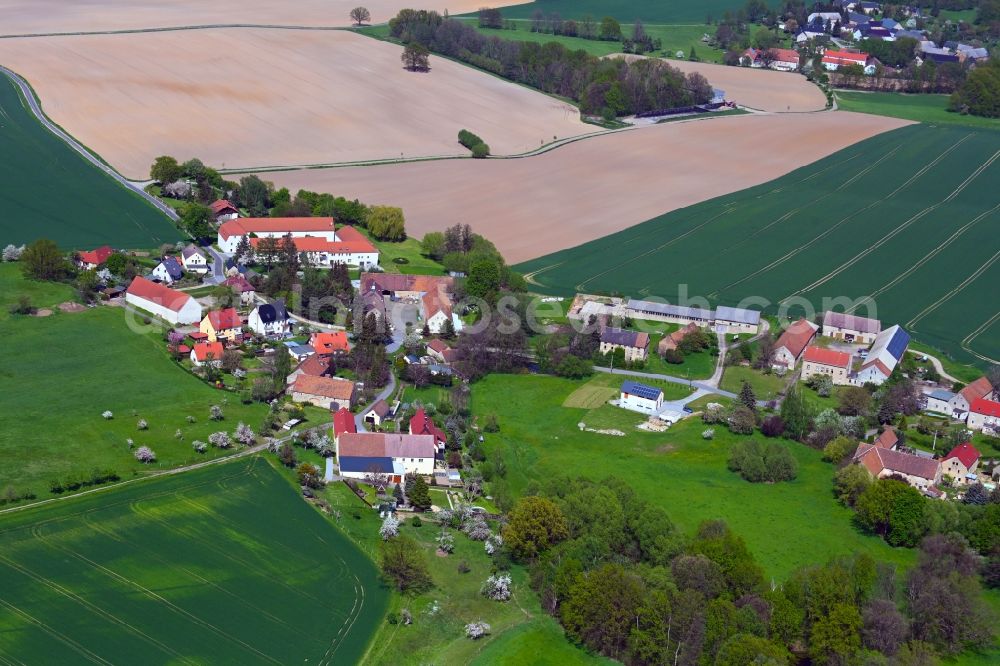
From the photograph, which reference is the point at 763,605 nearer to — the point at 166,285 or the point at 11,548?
the point at 11,548

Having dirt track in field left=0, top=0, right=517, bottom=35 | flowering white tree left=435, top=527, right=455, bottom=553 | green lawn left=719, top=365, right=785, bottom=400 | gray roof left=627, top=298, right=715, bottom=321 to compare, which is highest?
dirt track in field left=0, top=0, right=517, bottom=35

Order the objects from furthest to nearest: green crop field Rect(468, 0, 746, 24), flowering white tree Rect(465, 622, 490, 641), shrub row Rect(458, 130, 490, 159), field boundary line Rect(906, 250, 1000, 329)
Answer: green crop field Rect(468, 0, 746, 24)
shrub row Rect(458, 130, 490, 159)
field boundary line Rect(906, 250, 1000, 329)
flowering white tree Rect(465, 622, 490, 641)

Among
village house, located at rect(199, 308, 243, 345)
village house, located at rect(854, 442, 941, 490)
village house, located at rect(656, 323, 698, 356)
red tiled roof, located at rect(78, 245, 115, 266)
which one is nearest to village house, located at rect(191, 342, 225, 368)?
village house, located at rect(199, 308, 243, 345)

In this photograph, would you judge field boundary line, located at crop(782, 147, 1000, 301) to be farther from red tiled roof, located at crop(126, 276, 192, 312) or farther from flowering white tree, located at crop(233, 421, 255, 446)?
red tiled roof, located at crop(126, 276, 192, 312)

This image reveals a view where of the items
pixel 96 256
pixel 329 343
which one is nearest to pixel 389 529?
pixel 329 343

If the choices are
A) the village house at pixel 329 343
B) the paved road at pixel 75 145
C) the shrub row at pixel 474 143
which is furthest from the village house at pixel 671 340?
the shrub row at pixel 474 143

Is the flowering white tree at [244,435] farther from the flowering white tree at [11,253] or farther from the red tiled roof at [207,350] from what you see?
the flowering white tree at [11,253]
